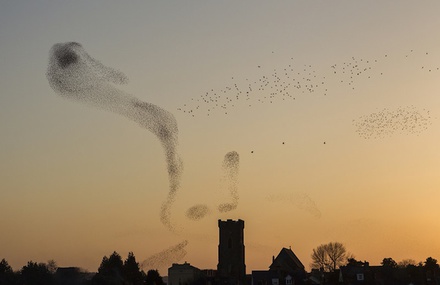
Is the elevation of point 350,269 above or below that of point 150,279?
above

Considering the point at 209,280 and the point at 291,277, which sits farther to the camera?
the point at 209,280

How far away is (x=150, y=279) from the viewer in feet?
404

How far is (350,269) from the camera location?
182 m

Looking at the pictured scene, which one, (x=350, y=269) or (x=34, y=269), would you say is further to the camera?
(x=34, y=269)

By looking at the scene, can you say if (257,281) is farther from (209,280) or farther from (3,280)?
(3,280)

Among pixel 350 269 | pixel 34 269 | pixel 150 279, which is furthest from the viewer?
pixel 34 269

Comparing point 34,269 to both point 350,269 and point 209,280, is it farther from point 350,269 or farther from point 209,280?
point 350,269

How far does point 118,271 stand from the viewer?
19675 centimetres

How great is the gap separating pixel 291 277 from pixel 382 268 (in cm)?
2143

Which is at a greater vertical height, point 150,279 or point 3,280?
point 3,280

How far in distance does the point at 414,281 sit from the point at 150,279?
257ft

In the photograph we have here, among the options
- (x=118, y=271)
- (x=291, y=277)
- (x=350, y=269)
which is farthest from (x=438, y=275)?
(x=118, y=271)

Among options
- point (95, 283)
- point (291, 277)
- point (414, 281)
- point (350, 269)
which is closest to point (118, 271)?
point (95, 283)

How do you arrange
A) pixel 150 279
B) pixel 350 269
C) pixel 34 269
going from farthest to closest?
pixel 34 269 < pixel 350 269 < pixel 150 279
